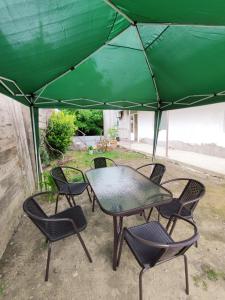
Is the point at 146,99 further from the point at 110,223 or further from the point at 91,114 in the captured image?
the point at 91,114

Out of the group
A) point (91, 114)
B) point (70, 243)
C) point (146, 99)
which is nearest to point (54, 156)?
point (146, 99)

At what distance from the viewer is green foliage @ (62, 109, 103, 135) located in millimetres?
12648

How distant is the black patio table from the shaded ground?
9.2 inches

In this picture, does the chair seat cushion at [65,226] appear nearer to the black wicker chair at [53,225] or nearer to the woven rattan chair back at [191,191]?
the black wicker chair at [53,225]

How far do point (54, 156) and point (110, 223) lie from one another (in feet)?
15.9

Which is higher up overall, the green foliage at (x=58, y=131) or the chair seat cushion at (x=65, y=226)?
the green foliage at (x=58, y=131)

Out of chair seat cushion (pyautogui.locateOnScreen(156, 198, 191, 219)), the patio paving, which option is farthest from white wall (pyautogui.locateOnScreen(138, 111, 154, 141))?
chair seat cushion (pyautogui.locateOnScreen(156, 198, 191, 219))

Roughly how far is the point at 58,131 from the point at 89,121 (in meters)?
6.66

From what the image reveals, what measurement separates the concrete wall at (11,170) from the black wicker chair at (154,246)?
169 centimetres

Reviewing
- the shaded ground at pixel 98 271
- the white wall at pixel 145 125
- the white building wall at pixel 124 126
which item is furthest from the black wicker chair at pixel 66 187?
the white building wall at pixel 124 126

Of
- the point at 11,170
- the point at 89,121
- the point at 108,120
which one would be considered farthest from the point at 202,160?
the point at 89,121

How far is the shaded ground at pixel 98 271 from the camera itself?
160 cm

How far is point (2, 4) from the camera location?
932 millimetres

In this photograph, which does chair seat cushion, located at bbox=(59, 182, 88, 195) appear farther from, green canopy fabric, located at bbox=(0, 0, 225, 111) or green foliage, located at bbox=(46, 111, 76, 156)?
green foliage, located at bbox=(46, 111, 76, 156)
